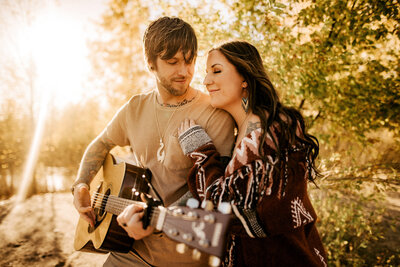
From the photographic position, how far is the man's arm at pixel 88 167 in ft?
7.60

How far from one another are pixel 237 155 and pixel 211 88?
0.60 m

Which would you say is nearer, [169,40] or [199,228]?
[199,228]

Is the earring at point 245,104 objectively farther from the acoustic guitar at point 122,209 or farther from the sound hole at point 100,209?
the sound hole at point 100,209

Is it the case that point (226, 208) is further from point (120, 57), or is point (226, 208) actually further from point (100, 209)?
point (120, 57)

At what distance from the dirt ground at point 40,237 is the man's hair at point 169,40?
3509 millimetres

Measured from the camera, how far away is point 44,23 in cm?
835

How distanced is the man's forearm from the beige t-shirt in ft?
1.56

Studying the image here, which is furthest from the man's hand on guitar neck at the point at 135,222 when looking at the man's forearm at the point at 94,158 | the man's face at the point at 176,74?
the man's forearm at the point at 94,158

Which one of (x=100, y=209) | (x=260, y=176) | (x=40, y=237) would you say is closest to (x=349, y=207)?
(x=260, y=176)

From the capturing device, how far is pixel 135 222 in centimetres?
135

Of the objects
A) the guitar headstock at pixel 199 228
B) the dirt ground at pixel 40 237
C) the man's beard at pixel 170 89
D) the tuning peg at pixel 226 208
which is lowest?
the dirt ground at pixel 40 237

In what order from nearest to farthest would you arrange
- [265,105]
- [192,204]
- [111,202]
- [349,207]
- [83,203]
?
[192,204], [265,105], [111,202], [83,203], [349,207]

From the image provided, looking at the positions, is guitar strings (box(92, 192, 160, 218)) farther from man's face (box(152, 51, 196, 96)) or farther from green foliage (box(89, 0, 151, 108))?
green foliage (box(89, 0, 151, 108))

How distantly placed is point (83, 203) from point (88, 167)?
38 cm
